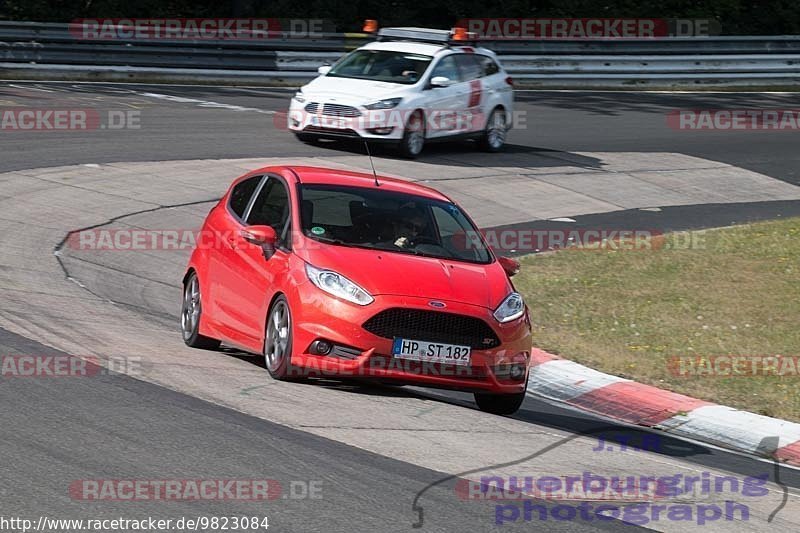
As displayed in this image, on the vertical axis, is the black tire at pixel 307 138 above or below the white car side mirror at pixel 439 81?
below

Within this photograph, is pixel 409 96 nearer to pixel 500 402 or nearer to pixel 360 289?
pixel 500 402

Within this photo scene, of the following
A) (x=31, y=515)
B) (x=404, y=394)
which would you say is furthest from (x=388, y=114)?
(x=31, y=515)

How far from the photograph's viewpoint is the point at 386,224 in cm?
989

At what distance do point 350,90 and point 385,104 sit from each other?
68 centimetres

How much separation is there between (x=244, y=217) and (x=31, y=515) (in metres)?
4.99

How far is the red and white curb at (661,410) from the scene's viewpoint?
948 cm

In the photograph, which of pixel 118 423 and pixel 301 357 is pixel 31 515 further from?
pixel 301 357

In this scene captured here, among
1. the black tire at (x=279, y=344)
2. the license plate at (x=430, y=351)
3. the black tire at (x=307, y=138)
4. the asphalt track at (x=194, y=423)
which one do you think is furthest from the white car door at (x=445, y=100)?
the license plate at (x=430, y=351)

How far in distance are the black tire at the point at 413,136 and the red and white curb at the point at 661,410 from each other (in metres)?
10.8

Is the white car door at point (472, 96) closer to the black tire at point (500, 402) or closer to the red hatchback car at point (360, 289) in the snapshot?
the red hatchback car at point (360, 289)

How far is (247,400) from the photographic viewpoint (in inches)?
330

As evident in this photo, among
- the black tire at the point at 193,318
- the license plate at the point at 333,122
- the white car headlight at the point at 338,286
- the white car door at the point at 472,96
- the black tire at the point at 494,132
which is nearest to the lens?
the white car headlight at the point at 338,286

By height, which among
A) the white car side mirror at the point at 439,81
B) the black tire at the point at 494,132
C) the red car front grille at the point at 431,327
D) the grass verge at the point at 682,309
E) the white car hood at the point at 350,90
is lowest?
the grass verge at the point at 682,309

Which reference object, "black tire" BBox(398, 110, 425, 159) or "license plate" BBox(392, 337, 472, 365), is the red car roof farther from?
"black tire" BBox(398, 110, 425, 159)
